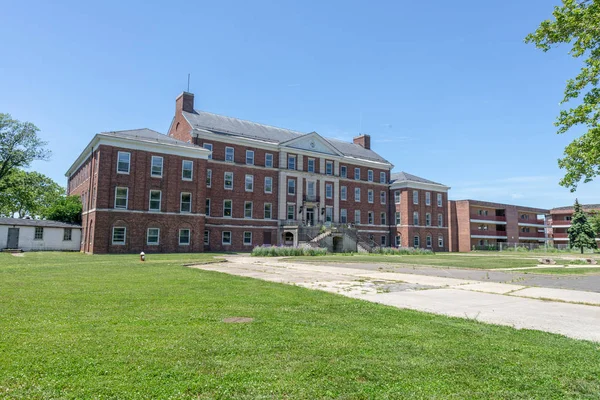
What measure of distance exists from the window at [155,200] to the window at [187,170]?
2.87 metres

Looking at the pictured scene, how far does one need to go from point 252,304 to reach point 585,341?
5471mm

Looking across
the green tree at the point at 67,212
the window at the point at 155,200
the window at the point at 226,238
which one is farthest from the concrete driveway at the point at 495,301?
the green tree at the point at 67,212

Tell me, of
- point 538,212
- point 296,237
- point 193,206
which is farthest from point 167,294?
point 538,212

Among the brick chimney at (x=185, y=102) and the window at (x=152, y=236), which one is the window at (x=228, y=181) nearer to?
the brick chimney at (x=185, y=102)

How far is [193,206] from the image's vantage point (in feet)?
125

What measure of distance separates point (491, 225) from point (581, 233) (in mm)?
13802

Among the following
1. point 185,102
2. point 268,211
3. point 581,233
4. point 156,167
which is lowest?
point 581,233

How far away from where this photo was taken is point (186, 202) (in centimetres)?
3800

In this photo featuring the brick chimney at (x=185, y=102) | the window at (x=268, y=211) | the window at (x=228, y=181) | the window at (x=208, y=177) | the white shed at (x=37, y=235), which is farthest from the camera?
the window at (x=268, y=211)

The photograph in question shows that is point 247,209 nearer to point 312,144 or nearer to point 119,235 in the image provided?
point 312,144

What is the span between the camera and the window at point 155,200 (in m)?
36.3

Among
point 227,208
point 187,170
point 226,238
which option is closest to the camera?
point 187,170

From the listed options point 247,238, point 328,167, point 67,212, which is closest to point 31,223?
point 67,212

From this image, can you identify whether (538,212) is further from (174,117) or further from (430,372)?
(430,372)
